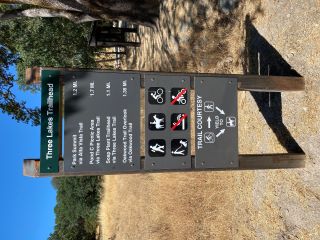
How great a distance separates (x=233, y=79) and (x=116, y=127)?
5.13 ft

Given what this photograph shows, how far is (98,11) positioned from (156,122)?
18.9ft

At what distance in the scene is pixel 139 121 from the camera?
489 cm

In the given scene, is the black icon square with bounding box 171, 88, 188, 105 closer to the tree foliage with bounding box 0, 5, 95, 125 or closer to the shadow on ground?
the shadow on ground

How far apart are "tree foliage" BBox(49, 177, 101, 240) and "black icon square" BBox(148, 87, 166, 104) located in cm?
1475

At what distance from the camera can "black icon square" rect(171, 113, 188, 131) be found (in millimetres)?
5031

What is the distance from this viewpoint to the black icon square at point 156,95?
5012 mm

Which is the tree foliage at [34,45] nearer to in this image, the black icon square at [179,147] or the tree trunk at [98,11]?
the tree trunk at [98,11]

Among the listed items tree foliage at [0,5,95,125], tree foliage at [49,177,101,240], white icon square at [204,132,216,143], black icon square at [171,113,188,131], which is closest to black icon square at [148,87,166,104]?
black icon square at [171,113,188,131]

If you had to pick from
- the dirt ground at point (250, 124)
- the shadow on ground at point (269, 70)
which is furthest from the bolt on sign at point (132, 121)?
the shadow on ground at point (269, 70)

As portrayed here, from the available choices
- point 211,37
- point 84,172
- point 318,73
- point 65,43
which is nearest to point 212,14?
point 211,37

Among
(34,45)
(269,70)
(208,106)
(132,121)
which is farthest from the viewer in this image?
(34,45)

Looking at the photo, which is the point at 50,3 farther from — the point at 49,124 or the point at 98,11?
the point at 49,124

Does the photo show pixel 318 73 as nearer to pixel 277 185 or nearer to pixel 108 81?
pixel 277 185

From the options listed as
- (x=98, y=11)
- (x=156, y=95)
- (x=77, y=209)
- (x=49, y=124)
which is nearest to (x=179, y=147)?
(x=156, y=95)
